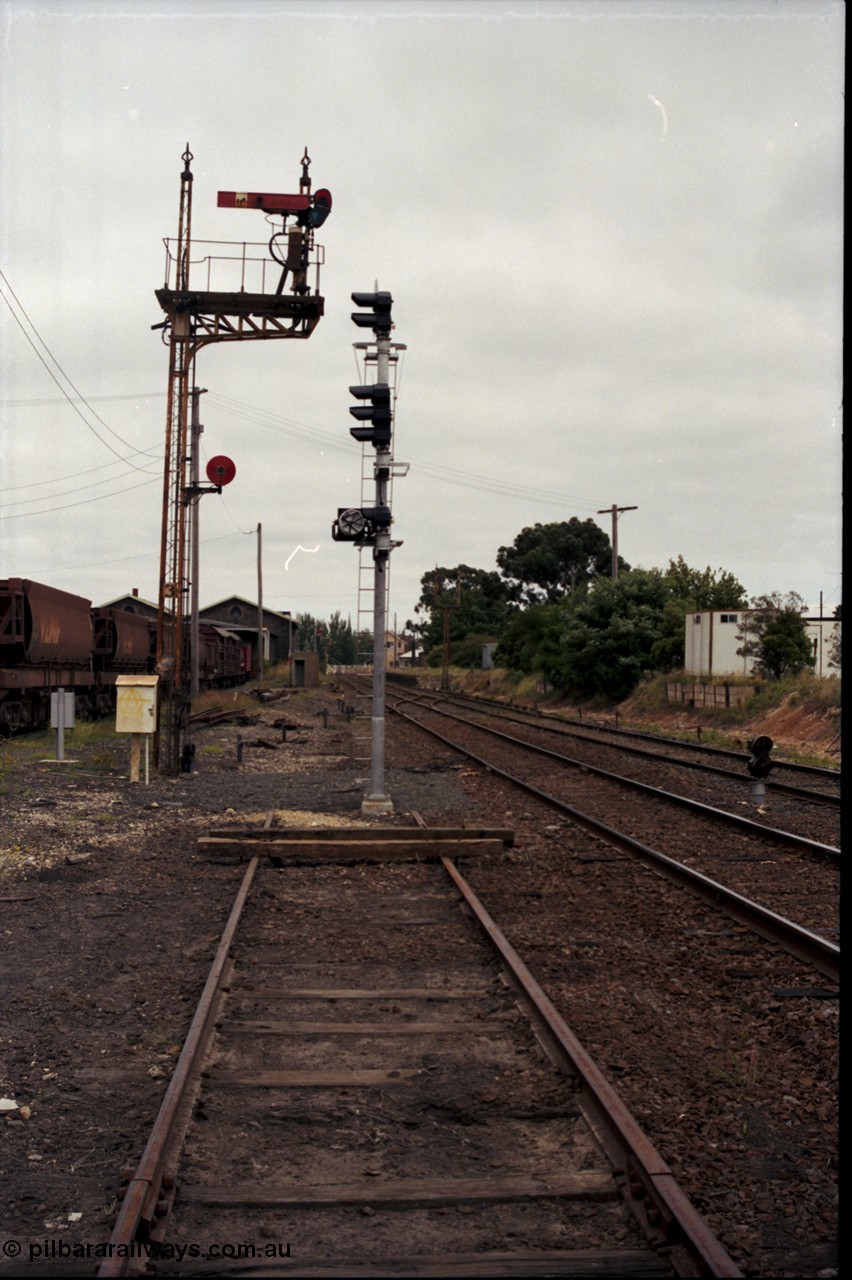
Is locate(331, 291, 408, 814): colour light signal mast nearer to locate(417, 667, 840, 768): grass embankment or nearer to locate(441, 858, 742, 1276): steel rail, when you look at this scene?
locate(441, 858, 742, 1276): steel rail

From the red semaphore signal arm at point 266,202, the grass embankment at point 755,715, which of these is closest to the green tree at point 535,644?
the grass embankment at point 755,715

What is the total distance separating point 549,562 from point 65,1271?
82.3 meters

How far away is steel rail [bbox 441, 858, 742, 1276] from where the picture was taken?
2939mm

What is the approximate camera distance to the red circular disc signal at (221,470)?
19.1m

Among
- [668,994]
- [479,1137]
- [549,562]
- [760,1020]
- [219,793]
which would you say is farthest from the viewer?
[549,562]

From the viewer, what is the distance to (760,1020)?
210 inches

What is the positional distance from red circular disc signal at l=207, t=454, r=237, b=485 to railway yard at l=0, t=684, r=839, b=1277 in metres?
9.44

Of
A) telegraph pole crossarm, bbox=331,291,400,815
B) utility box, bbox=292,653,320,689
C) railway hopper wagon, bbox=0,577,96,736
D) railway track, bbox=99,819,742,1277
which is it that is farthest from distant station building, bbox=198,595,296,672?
railway track, bbox=99,819,742,1277

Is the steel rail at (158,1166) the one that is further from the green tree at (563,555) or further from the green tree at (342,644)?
the green tree at (342,644)

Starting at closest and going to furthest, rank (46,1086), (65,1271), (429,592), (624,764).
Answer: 1. (65,1271)
2. (46,1086)
3. (624,764)
4. (429,592)

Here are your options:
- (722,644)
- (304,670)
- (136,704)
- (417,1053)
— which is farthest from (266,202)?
(304,670)

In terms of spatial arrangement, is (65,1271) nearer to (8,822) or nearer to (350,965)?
(350,965)

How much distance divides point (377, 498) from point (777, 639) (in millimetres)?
22908

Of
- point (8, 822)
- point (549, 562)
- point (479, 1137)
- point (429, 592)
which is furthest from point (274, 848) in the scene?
point (429, 592)
